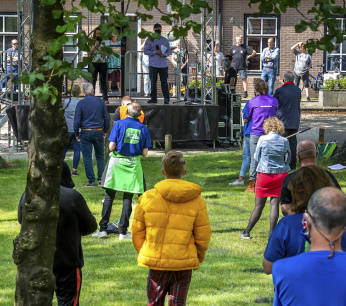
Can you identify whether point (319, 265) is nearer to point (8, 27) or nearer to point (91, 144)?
point (91, 144)

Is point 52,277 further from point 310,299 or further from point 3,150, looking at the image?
point 3,150

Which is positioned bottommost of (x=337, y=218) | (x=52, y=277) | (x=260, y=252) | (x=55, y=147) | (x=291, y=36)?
(x=260, y=252)

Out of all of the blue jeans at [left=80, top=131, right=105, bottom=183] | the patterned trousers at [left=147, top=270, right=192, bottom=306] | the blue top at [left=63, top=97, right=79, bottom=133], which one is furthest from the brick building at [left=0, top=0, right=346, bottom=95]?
the patterned trousers at [left=147, top=270, right=192, bottom=306]

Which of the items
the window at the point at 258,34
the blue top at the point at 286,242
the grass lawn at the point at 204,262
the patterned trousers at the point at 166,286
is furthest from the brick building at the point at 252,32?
the blue top at the point at 286,242

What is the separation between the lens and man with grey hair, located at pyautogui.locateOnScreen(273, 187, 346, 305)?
317cm

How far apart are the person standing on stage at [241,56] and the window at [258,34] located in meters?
2.12

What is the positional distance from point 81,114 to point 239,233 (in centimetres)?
402

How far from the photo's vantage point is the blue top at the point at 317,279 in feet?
10.4

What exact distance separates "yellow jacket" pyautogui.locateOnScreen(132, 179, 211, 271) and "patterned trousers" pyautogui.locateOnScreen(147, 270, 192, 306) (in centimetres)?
9

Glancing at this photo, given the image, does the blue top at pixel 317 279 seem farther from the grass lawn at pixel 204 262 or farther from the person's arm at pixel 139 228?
the grass lawn at pixel 204 262

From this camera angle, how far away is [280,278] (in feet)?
10.8

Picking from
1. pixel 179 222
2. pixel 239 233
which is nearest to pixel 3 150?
pixel 239 233

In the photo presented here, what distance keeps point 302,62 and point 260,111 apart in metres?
14.8

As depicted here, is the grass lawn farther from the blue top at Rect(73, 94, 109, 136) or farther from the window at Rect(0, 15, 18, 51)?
the window at Rect(0, 15, 18, 51)
